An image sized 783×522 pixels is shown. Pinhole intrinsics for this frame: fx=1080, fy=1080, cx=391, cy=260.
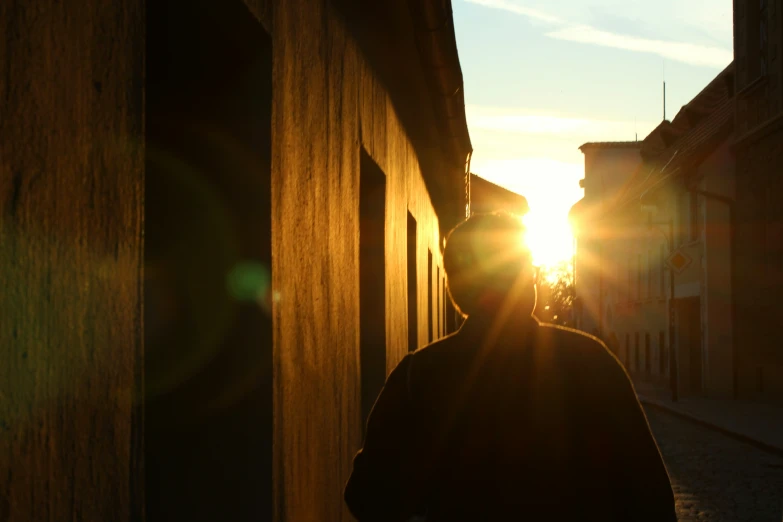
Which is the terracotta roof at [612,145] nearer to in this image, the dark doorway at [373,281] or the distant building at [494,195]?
the distant building at [494,195]

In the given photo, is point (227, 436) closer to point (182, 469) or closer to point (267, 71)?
point (182, 469)

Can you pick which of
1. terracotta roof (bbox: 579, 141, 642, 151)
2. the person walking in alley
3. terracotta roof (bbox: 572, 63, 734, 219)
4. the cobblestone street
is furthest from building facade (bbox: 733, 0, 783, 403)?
terracotta roof (bbox: 579, 141, 642, 151)

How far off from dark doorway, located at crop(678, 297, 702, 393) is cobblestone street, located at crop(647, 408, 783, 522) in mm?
13528

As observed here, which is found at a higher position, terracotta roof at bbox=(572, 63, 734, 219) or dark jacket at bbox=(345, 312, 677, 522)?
terracotta roof at bbox=(572, 63, 734, 219)

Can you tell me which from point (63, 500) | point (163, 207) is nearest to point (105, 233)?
point (63, 500)

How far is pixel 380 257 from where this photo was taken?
21.3 feet

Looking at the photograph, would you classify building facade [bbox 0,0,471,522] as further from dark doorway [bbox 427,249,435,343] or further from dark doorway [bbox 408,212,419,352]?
dark doorway [bbox 427,249,435,343]

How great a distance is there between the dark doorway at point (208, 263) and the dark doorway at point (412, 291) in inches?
278

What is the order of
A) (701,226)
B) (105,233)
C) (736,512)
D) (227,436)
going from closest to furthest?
(105,233) → (227,436) → (736,512) → (701,226)

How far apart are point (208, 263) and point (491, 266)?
0.72 m

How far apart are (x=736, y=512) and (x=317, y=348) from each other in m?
6.95

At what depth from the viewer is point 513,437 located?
2.59 metres

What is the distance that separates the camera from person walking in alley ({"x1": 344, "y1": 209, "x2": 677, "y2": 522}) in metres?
2.56

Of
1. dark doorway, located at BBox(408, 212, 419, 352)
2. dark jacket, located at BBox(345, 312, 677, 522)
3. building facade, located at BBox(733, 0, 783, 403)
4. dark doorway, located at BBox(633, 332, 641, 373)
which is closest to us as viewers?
dark jacket, located at BBox(345, 312, 677, 522)
